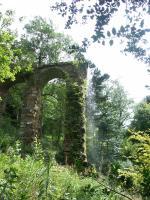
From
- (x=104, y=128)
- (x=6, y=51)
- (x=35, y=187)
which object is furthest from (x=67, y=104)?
(x=104, y=128)

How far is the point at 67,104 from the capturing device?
1766 centimetres

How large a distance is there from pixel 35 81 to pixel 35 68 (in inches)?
30.7

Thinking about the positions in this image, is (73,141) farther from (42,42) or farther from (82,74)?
(42,42)

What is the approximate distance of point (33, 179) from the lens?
6.02 metres

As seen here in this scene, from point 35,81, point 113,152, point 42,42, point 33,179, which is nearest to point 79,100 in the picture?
point 35,81

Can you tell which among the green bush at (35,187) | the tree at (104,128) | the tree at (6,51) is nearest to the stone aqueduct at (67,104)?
the tree at (6,51)

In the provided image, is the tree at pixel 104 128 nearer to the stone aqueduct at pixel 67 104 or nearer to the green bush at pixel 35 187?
the stone aqueduct at pixel 67 104

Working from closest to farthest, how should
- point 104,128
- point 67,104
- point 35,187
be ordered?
point 35,187 → point 67,104 → point 104,128

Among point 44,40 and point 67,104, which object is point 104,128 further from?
point 67,104

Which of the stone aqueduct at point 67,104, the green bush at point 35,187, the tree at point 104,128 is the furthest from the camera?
the tree at point 104,128

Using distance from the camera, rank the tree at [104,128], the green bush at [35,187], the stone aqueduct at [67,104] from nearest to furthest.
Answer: the green bush at [35,187] → the stone aqueduct at [67,104] → the tree at [104,128]

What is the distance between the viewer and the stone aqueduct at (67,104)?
17098mm

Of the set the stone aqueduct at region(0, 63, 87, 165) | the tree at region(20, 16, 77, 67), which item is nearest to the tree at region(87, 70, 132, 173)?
the tree at region(20, 16, 77, 67)

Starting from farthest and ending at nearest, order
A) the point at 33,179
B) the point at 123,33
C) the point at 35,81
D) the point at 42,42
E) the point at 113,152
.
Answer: the point at 42,42, the point at 113,152, the point at 35,81, the point at 33,179, the point at 123,33
